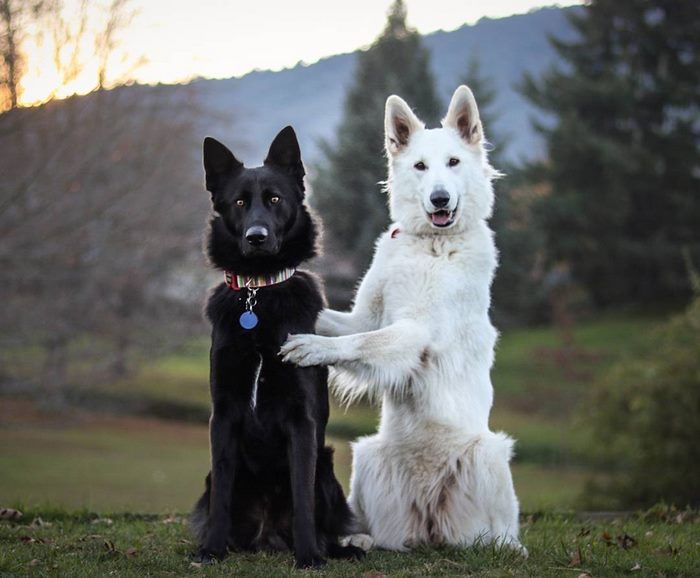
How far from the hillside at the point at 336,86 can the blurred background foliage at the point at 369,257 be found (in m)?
0.47

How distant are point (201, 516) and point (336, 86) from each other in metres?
25.7

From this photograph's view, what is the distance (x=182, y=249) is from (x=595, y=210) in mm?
16284

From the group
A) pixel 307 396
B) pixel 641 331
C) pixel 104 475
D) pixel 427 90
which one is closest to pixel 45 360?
pixel 104 475

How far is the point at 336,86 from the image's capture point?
2906cm

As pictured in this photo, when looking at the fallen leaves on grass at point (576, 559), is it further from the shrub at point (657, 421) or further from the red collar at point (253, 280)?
the shrub at point (657, 421)

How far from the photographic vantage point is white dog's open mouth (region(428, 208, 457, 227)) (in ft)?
15.7

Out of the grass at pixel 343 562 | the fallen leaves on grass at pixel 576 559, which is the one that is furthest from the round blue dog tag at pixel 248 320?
the fallen leaves on grass at pixel 576 559

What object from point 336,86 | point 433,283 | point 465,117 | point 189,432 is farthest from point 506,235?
point 433,283

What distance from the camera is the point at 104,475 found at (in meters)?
17.1

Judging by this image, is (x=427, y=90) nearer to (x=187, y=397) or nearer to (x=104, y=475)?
(x=187, y=397)

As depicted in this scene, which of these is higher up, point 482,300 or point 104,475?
point 482,300

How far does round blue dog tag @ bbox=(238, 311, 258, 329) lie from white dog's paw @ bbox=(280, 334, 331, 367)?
18 centimetres

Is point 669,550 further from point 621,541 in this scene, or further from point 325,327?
point 325,327

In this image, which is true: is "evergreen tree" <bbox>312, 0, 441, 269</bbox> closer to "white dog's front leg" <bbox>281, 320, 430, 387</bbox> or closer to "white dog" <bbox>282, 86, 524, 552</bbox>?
"white dog" <bbox>282, 86, 524, 552</bbox>
